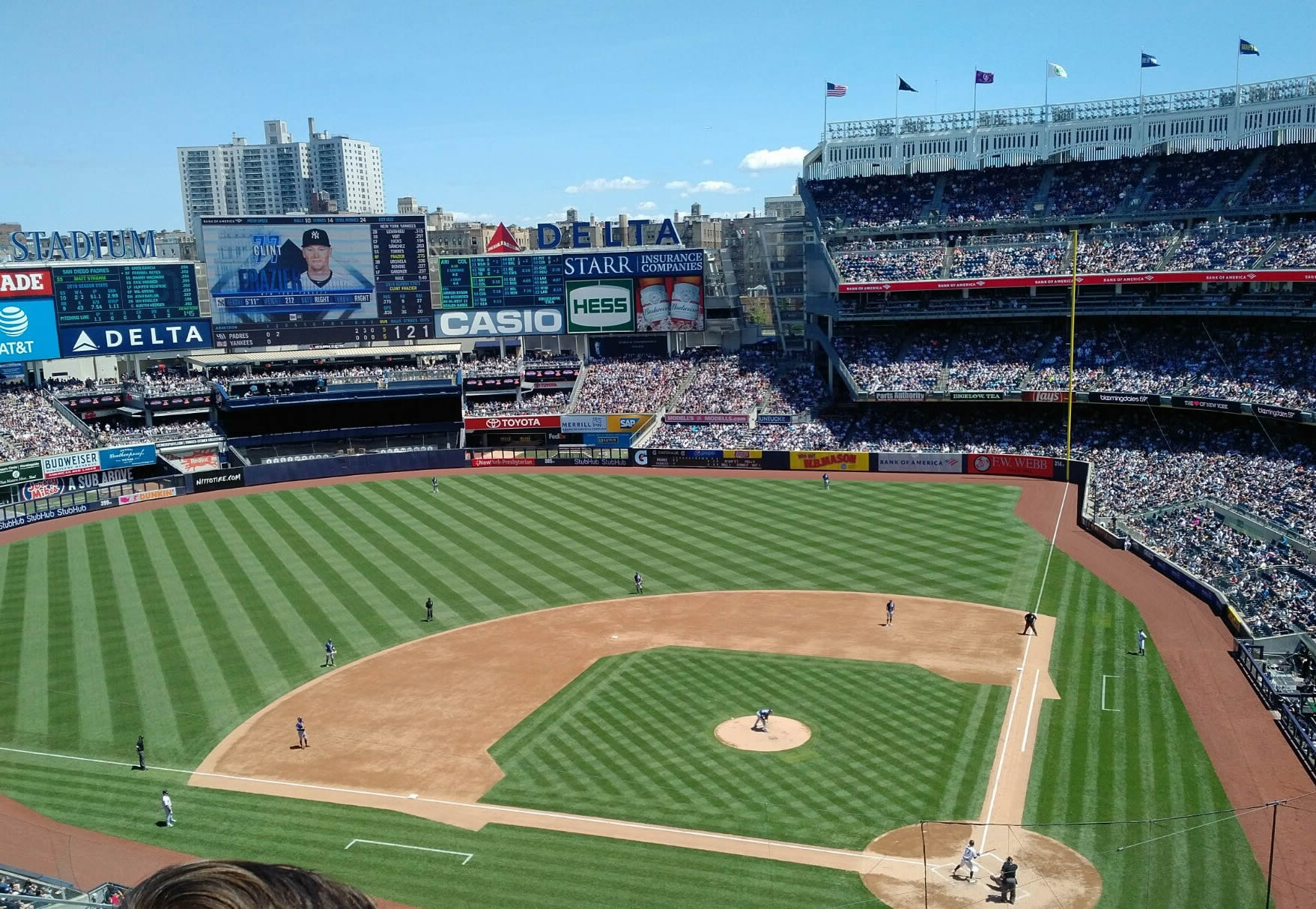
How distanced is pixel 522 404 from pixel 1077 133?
146 feet

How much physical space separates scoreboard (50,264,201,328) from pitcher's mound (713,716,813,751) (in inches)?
2355

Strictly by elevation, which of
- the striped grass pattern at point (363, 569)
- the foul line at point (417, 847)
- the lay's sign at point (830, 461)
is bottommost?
the foul line at point (417, 847)

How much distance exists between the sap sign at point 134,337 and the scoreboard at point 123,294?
386 millimetres

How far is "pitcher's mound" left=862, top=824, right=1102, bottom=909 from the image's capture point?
2197 centimetres

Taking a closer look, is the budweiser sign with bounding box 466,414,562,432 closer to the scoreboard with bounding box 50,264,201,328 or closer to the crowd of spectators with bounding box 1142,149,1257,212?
the scoreboard with bounding box 50,264,201,328

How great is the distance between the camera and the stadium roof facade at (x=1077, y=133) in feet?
223

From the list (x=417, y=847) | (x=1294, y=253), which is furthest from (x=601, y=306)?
(x=417, y=847)

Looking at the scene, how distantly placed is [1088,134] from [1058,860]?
6405 centimetres

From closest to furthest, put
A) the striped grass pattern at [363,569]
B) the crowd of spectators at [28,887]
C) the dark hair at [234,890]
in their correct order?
the dark hair at [234,890] < the crowd of spectators at [28,887] < the striped grass pattern at [363,569]

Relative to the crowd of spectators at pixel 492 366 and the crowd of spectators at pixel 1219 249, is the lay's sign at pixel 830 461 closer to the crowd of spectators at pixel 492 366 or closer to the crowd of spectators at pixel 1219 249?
the crowd of spectators at pixel 1219 249

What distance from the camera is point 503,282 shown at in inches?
3177

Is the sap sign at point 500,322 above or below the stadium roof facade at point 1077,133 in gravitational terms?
below

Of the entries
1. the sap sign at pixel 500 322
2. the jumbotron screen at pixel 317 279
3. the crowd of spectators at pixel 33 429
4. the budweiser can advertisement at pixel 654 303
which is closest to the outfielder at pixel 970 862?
the crowd of spectators at pixel 33 429

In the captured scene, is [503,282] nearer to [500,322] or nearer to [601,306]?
[500,322]
